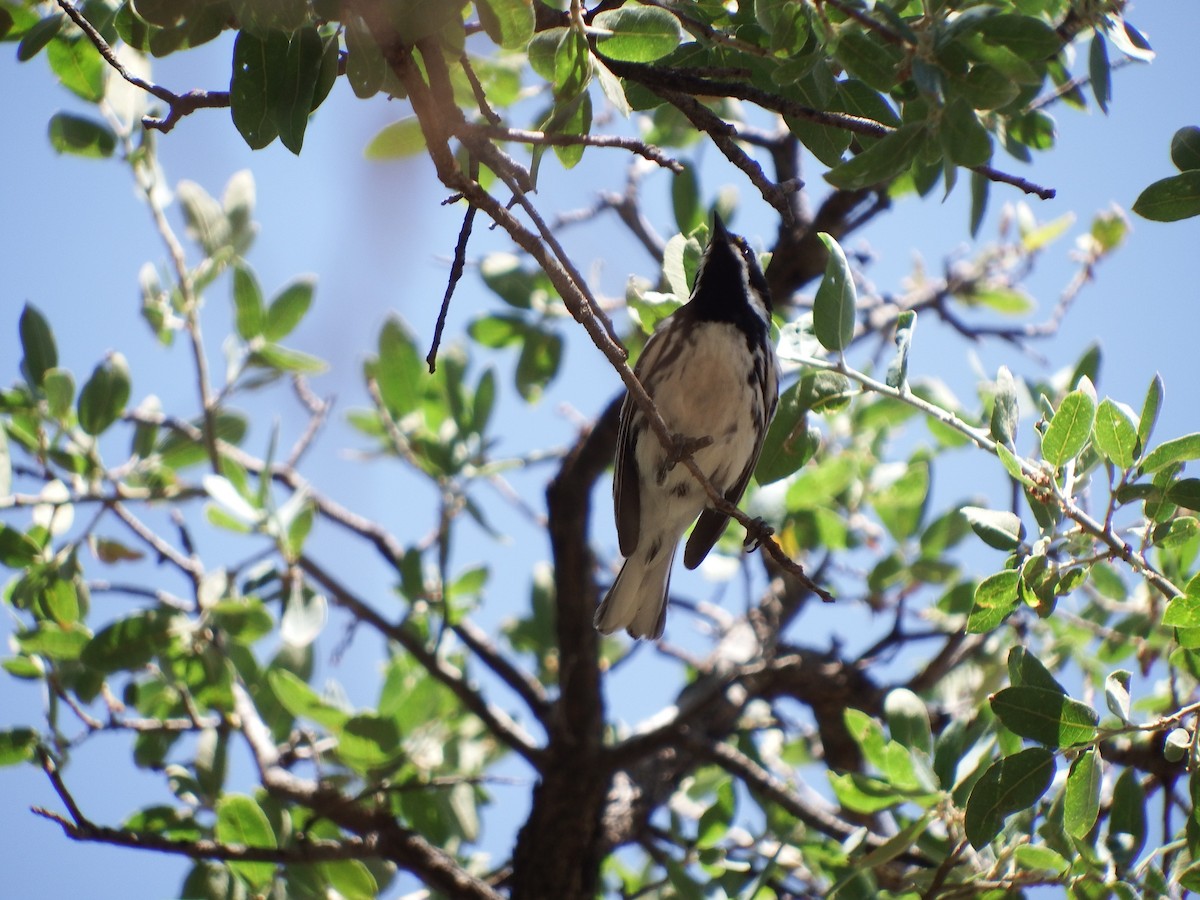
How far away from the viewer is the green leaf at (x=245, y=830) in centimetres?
285

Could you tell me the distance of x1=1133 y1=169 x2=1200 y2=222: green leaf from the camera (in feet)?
6.75

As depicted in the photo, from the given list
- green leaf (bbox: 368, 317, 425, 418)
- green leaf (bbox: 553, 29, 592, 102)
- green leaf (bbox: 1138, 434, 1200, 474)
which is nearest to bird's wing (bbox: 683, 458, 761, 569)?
green leaf (bbox: 368, 317, 425, 418)

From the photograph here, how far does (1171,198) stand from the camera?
2.07 meters

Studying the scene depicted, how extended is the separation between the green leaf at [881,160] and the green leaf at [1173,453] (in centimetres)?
82

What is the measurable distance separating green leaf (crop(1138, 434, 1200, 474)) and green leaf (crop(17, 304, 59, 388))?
282cm

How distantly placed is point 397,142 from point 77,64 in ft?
2.33

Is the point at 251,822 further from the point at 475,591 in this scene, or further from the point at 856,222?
the point at 856,222

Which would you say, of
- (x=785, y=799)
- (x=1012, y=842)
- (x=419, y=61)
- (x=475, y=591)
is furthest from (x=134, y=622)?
(x=1012, y=842)

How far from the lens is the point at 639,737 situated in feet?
11.5

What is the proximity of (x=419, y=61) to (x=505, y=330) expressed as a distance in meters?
1.91

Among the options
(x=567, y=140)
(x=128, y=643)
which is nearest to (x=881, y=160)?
(x=567, y=140)

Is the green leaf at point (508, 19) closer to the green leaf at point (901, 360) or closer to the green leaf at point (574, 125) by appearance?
the green leaf at point (574, 125)

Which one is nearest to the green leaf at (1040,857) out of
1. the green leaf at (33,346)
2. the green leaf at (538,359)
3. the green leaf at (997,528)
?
the green leaf at (997,528)

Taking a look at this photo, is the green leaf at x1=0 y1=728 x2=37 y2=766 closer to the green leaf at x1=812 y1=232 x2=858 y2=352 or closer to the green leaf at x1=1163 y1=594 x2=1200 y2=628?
the green leaf at x1=812 y1=232 x2=858 y2=352
